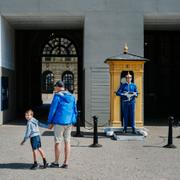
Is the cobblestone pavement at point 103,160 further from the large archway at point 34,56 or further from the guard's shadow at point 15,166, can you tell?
the large archway at point 34,56

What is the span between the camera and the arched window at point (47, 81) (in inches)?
2562

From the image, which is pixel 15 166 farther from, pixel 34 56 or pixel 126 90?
pixel 34 56

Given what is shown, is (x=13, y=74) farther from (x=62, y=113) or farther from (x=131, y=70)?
(x=62, y=113)

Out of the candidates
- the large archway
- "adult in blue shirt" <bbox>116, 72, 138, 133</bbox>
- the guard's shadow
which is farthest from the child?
the large archway

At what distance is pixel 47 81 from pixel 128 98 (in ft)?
174

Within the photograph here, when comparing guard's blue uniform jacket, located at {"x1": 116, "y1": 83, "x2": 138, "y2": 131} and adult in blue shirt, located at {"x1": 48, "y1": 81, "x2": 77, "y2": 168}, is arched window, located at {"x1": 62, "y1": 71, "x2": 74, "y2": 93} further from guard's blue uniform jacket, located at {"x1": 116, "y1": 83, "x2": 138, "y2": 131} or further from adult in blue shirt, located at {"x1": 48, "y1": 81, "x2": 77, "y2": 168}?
adult in blue shirt, located at {"x1": 48, "y1": 81, "x2": 77, "y2": 168}

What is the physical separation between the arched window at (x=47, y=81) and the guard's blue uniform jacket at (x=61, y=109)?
56.1 meters

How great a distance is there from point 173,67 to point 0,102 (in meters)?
12.5

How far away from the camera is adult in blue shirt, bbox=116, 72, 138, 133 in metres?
13.9

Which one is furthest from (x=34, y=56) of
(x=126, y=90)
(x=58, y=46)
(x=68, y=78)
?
(x=68, y=78)

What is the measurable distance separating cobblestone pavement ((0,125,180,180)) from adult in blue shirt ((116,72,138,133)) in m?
0.88

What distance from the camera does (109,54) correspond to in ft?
58.4

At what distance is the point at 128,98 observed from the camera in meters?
13.9

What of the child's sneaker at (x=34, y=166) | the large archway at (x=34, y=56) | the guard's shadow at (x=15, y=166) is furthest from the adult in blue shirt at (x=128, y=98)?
the large archway at (x=34, y=56)
